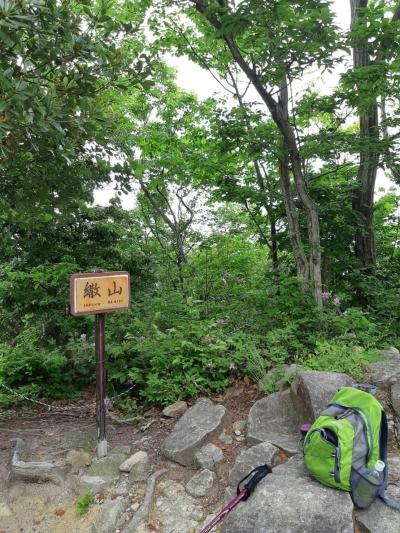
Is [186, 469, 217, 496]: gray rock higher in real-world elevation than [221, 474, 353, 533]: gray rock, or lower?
lower

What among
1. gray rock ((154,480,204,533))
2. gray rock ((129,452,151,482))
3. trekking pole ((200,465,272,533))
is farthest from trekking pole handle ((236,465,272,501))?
gray rock ((129,452,151,482))

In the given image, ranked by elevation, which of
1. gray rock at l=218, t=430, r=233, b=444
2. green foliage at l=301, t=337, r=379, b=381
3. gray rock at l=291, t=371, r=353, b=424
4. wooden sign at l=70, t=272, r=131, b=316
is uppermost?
wooden sign at l=70, t=272, r=131, b=316

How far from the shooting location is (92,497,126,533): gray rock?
285 centimetres

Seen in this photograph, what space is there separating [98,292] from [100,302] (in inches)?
3.4

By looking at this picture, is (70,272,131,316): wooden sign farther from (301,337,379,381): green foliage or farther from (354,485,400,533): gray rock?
(354,485,400,533): gray rock

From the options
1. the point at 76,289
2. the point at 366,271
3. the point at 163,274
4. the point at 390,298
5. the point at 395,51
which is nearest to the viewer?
the point at 76,289

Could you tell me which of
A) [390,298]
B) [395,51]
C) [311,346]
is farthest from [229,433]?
[395,51]

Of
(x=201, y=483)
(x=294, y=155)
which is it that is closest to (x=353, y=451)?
(x=201, y=483)

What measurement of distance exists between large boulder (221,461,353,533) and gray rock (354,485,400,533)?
13cm

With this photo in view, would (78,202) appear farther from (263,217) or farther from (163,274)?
(263,217)

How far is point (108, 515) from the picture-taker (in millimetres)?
2926

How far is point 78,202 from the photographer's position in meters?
4.43

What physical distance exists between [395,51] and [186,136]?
427 centimetres

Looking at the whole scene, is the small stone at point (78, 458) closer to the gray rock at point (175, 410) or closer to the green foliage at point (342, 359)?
the gray rock at point (175, 410)
